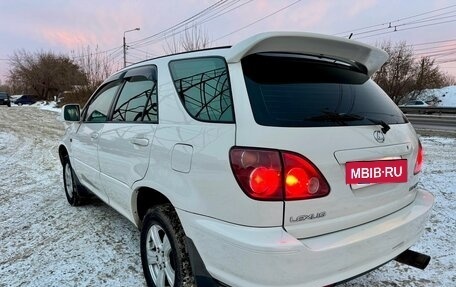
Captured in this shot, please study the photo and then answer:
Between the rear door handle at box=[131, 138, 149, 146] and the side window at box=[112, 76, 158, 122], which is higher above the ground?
the side window at box=[112, 76, 158, 122]

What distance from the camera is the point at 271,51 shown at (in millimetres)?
2135

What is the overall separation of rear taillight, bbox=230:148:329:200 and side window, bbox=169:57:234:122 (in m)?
0.27

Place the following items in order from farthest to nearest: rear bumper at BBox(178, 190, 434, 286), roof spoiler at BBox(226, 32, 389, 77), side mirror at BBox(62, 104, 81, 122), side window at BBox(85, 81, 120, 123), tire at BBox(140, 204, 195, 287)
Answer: side mirror at BBox(62, 104, 81, 122)
side window at BBox(85, 81, 120, 123)
tire at BBox(140, 204, 195, 287)
roof spoiler at BBox(226, 32, 389, 77)
rear bumper at BBox(178, 190, 434, 286)

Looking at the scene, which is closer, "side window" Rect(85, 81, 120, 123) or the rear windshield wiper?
the rear windshield wiper

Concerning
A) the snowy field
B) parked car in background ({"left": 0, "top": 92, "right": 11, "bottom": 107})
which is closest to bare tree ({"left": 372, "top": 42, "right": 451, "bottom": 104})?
the snowy field

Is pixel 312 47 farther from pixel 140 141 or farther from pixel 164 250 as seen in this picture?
pixel 164 250

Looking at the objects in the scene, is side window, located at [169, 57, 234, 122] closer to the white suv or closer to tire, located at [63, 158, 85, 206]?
the white suv

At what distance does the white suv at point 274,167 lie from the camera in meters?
1.76

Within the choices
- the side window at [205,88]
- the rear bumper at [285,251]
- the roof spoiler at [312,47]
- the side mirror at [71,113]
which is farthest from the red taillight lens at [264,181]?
the side mirror at [71,113]

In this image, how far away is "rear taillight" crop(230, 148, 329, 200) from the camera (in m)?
1.75

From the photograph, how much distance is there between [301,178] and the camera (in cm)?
179

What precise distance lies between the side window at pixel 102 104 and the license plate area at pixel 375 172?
2373mm

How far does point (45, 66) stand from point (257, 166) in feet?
210

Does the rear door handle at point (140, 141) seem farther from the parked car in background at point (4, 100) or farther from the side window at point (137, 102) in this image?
the parked car in background at point (4, 100)
